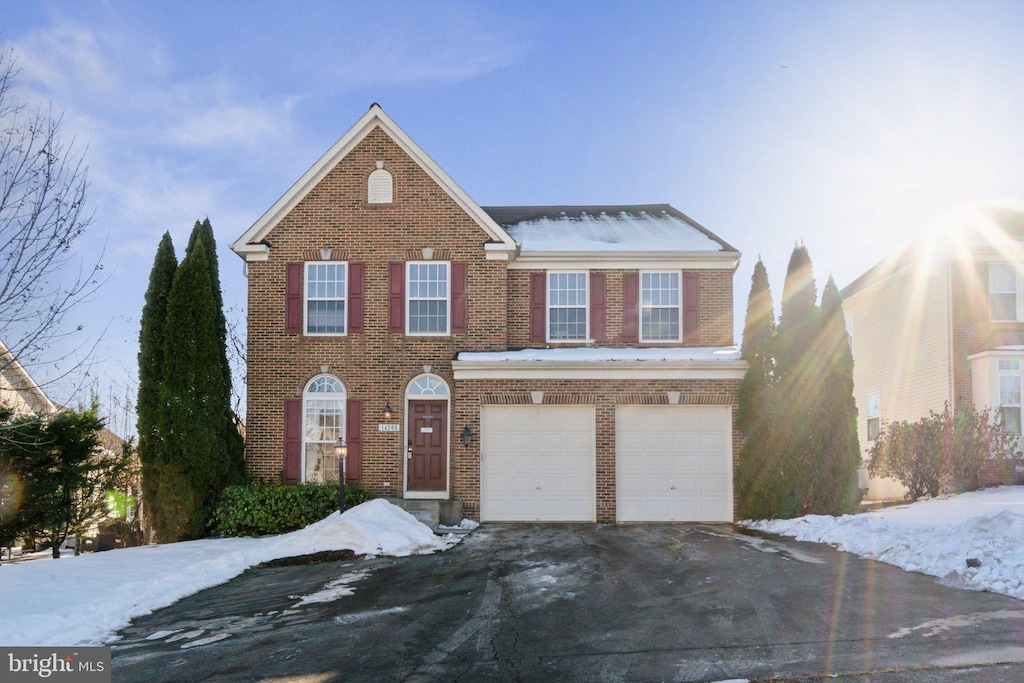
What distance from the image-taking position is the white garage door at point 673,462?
57.2 ft

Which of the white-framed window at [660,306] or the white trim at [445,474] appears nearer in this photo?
the white trim at [445,474]

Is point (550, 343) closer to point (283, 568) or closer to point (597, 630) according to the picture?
point (283, 568)

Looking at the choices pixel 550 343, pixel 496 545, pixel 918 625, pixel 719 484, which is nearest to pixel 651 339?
pixel 550 343

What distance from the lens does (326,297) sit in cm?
1850

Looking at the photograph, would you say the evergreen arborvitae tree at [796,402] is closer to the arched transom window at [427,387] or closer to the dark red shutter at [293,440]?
the arched transom window at [427,387]

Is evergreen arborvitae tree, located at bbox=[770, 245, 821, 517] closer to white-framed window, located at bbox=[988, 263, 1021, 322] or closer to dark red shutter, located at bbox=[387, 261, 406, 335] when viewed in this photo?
white-framed window, located at bbox=[988, 263, 1021, 322]

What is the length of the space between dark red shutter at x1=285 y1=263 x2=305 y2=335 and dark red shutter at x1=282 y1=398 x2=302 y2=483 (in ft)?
5.13

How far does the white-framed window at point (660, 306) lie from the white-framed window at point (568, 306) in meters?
1.26

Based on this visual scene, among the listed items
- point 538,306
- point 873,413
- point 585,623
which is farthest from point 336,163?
point 873,413

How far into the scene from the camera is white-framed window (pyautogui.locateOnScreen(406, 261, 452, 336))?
18406mm

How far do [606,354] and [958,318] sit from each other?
947 centimetres

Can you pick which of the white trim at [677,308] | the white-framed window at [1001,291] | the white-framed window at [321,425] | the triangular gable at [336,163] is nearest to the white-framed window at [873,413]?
the white-framed window at [1001,291]

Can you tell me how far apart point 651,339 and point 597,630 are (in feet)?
36.5

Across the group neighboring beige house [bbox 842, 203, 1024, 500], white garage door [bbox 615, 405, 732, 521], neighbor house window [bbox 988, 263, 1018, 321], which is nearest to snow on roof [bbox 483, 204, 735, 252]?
white garage door [bbox 615, 405, 732, 521]
